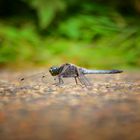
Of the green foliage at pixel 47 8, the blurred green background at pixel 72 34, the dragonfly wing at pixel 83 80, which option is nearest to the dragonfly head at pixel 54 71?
the dragonfly wing at pixel 83 80

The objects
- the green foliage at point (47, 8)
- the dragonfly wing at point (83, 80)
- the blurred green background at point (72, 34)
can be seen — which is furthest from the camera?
the green foliage at point (47, 8)

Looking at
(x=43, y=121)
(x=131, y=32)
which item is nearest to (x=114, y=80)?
(x=43, y=121)

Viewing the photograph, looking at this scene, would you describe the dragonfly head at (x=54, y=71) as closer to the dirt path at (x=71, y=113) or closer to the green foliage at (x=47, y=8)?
the dirt path at (x=71, y=113)

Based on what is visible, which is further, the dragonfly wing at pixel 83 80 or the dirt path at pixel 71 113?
the dragonfly wing at pixel 83 80

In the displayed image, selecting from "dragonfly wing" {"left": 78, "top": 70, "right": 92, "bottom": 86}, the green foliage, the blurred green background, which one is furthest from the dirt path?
the green foliage

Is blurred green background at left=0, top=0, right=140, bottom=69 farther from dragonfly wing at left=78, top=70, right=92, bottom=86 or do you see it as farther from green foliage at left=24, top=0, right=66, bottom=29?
dragonfly wing at left=78, top=70, right=92, bottom=86

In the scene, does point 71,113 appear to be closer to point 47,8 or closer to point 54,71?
point 54,71

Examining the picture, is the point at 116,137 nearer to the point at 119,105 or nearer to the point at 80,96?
the point at 119,105
